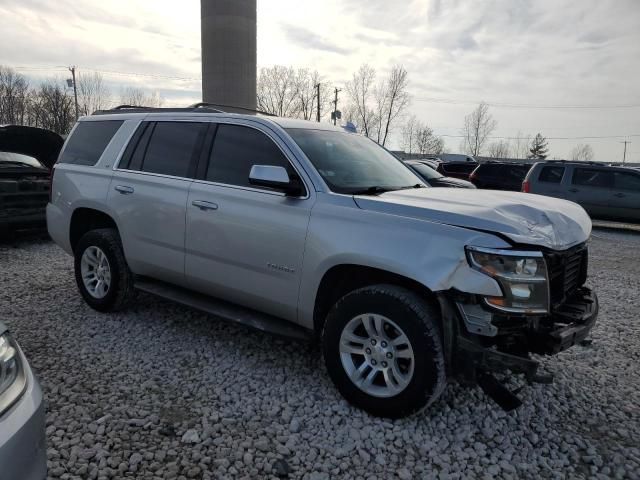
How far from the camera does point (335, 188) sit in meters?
3.31

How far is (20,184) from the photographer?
740cm

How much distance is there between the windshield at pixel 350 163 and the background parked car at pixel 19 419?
205 cm

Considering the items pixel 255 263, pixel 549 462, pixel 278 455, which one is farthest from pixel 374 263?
pixel 549 462

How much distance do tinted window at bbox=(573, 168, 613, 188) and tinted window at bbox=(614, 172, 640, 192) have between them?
0.16 meters

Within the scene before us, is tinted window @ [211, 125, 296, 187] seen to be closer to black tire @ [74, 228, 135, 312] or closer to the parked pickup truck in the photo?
the parked pickup truck

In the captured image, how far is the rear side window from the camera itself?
4.08 m

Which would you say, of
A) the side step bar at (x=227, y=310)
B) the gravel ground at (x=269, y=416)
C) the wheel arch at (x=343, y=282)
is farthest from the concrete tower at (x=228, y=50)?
the wheel arch at (x=343, y=282)

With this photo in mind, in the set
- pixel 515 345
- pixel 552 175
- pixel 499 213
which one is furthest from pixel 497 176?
pixel 515 345

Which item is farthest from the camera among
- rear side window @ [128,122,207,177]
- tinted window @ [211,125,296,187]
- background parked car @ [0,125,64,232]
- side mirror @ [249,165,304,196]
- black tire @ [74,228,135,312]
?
background parked car @ [0,125,64,232]

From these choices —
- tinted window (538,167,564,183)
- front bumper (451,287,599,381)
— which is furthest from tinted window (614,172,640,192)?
front bumper (451,287,599,381)

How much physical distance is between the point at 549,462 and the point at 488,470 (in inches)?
14.9

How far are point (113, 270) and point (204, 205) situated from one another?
140 cm

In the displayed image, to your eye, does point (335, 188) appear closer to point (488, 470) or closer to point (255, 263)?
point (255, 263)

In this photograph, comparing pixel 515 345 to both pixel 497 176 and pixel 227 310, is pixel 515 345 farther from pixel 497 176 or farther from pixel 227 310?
pixel 497 176
